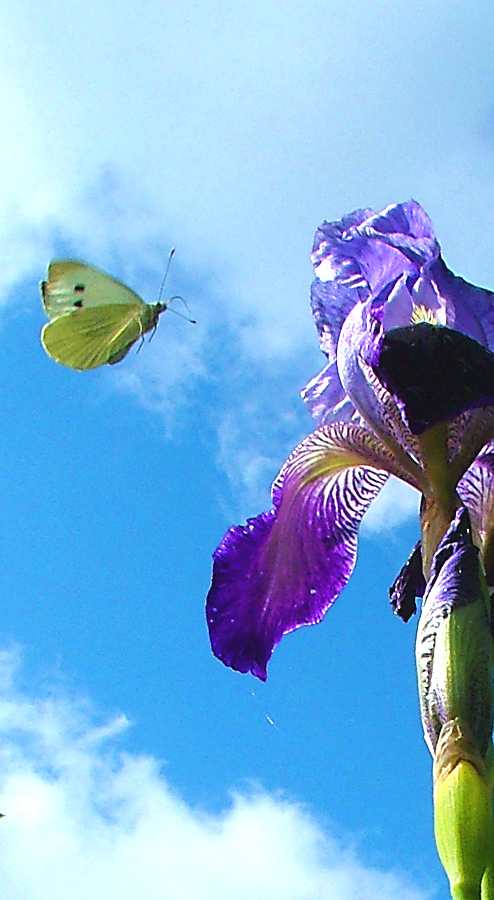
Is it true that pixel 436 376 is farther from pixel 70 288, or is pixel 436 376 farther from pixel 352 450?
pixel 70 288

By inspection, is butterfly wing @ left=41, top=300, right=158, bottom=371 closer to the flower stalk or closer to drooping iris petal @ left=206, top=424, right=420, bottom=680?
drooping iris petal @ left=206, top=424, right=420, bottom=680

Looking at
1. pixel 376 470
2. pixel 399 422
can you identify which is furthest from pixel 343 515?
pixel 399 422

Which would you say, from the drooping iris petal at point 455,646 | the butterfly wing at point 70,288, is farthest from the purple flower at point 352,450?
the butterfly wing at point 70,288

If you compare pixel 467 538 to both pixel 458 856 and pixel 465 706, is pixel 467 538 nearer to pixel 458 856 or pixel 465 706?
pixel 465 706

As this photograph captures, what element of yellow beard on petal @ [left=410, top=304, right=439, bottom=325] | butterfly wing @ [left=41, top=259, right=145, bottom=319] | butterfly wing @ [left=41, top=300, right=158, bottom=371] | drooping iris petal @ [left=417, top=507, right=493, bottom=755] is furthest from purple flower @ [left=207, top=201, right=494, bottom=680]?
butterfly wing @ [left=41, top=259, right=145, bottom=319]

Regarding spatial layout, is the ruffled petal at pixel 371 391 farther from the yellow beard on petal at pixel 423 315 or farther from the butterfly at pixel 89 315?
the butterfly at pixel 89 315

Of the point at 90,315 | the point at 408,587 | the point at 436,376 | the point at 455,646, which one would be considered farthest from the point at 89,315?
the point at 455,646
